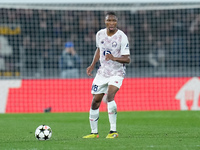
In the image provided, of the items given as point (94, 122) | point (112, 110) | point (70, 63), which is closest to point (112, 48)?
point (112, 110)

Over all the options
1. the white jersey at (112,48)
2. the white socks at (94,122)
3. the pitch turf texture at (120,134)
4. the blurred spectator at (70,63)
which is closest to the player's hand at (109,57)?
the white jersey at (112,48)

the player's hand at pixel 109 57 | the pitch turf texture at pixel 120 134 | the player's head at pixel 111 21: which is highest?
the player's head at pixel 111 21

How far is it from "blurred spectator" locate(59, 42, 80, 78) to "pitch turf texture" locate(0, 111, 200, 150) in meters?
4.58

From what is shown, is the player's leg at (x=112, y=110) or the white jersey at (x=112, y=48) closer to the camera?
the player's leg at (x=112, y=110)

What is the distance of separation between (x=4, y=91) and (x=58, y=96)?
1729mm

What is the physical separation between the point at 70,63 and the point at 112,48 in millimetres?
10483

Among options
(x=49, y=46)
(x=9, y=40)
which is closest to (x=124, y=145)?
(x=49, y=46)

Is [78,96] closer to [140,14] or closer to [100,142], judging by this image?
[140,14]

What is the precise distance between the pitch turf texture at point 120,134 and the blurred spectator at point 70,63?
15.0 feet

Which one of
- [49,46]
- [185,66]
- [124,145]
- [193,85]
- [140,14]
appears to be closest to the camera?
[124,145]

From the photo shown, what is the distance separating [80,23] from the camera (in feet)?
78.4

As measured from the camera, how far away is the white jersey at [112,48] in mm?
9828

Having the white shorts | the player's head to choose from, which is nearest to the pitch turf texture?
the white shorts

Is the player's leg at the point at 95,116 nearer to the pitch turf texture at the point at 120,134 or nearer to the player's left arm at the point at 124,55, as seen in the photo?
the pitch turf texture at the point at 120,134
